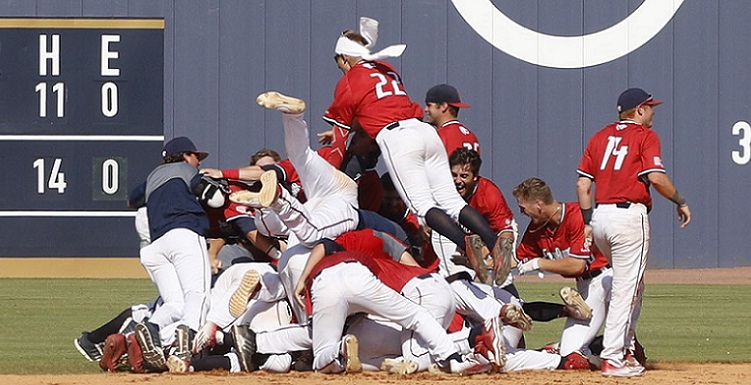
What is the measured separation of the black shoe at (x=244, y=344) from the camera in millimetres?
8180

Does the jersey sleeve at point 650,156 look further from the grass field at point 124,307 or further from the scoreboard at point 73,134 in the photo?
the scoreboard at point 73,134

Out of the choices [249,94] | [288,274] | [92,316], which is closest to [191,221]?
[288,274]

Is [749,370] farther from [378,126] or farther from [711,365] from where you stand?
[378,126]

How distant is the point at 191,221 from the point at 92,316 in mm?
3698

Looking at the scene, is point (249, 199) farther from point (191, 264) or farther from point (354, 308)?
point (191, 264)

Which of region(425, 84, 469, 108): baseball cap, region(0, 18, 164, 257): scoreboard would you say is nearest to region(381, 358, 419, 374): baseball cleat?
region(425, 84, 469, 108): baseball cap

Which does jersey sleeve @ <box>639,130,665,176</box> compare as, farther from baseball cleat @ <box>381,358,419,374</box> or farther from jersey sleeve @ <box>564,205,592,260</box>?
baseball cleat @ <box>381,358,419,374</box>

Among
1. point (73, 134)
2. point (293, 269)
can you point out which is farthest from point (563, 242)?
point (73, 134)

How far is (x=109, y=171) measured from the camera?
18.1 metres

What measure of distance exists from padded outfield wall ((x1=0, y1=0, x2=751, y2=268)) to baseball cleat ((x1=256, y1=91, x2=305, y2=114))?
11.9 m

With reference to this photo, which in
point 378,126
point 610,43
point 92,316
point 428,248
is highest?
point 610,43

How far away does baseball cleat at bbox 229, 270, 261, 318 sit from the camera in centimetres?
805

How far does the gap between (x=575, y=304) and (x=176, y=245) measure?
2761mm

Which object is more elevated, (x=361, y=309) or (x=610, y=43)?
(x=610, y=43)
